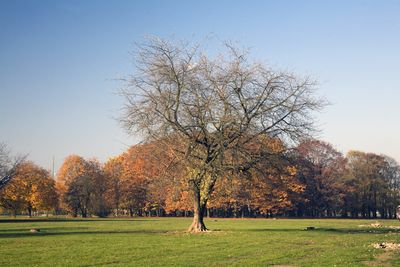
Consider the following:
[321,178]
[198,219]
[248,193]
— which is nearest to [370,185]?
[321,178]

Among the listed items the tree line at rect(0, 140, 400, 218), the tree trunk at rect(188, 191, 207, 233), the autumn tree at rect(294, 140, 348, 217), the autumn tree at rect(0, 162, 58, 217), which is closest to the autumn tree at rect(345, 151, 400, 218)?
the tree line at rect(0, 140, 400, 218)

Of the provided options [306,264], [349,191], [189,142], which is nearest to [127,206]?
[349,191]

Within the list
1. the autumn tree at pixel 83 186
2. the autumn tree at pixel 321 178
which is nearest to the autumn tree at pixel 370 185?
the autumn tree at pixel 321 178

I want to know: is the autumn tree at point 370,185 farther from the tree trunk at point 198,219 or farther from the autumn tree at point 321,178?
the tree trunk at point 198,219

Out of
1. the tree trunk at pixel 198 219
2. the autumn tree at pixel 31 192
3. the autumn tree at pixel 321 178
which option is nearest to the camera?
the tree trunk at pixel 198 219

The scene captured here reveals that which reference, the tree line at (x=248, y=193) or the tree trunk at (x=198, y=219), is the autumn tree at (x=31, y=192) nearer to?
the tree line at (x=248, y=193)

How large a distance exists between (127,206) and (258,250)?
82.0 metres

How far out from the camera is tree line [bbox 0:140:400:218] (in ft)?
276

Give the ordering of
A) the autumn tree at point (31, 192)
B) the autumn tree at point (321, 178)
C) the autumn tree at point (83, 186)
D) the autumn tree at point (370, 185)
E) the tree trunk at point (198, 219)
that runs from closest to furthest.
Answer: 1. the tree trunk at point (198, 219)
2. the autumn tree at point (31, 192)
3. the autumn tree at point (321, 178)
4. the autumn tree at point (370, 185)
5. the autumn tree at point (83, 186)

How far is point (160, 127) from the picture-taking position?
36.2 metres

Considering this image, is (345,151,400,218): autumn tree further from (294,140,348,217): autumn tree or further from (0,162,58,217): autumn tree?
(0,162,58,217): autumn tree

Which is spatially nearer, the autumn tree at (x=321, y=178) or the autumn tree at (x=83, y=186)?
the autumn tree at (x=321, y=178)

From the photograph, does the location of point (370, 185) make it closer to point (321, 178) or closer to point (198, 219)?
point (321, 178)

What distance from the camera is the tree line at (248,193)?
276 ft
